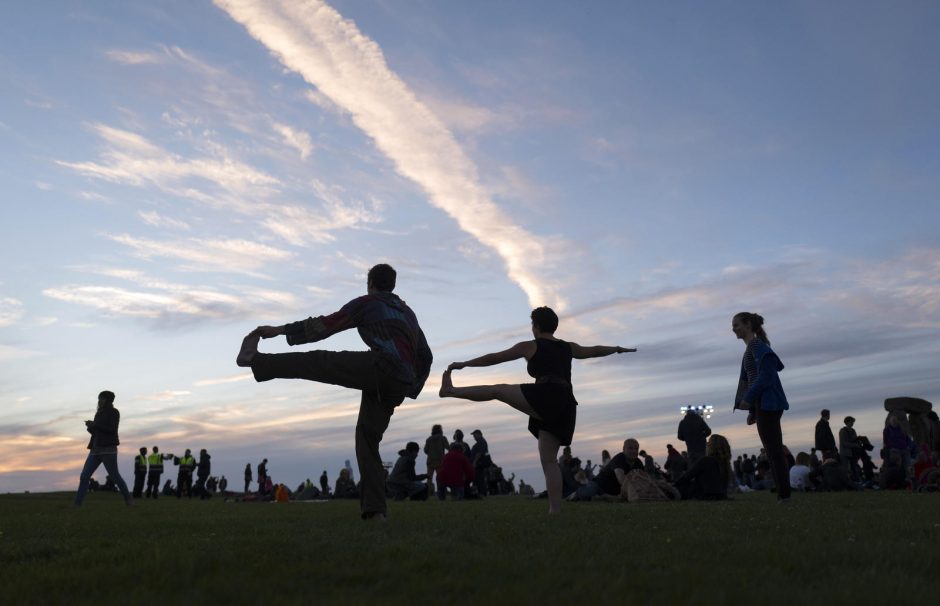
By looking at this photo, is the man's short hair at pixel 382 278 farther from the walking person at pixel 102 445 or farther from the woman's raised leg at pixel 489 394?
the walking person at pixel 102 445

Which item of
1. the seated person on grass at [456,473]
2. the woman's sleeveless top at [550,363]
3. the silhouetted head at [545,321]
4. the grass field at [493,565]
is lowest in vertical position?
the grass field at [493,565]

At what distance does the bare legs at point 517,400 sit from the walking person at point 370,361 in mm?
638

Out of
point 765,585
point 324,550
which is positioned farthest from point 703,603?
point 324,550

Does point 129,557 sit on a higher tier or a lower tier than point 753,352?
lower

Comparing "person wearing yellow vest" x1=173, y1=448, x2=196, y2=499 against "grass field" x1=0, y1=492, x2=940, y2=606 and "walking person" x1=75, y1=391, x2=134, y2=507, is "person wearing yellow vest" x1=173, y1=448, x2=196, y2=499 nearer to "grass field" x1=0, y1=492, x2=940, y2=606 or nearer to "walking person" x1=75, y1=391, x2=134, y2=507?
"walking person" x1=75, y1=391, x2=134, y2=507

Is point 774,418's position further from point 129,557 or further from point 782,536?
point 129,557

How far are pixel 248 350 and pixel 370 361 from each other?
42.6 inches

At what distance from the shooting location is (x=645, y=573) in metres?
3.88

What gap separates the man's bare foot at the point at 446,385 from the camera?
847cm

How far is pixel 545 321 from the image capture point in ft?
29.0

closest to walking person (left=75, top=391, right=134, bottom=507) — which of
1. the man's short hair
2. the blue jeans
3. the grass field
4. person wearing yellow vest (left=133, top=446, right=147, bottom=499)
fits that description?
the blue jeans

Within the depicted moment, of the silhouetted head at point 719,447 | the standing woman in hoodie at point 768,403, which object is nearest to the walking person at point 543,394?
the standing woman in hoodie at point 768,403

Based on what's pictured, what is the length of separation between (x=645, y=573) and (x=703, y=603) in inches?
27.5

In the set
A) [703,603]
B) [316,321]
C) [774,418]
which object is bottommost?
[703,603]
